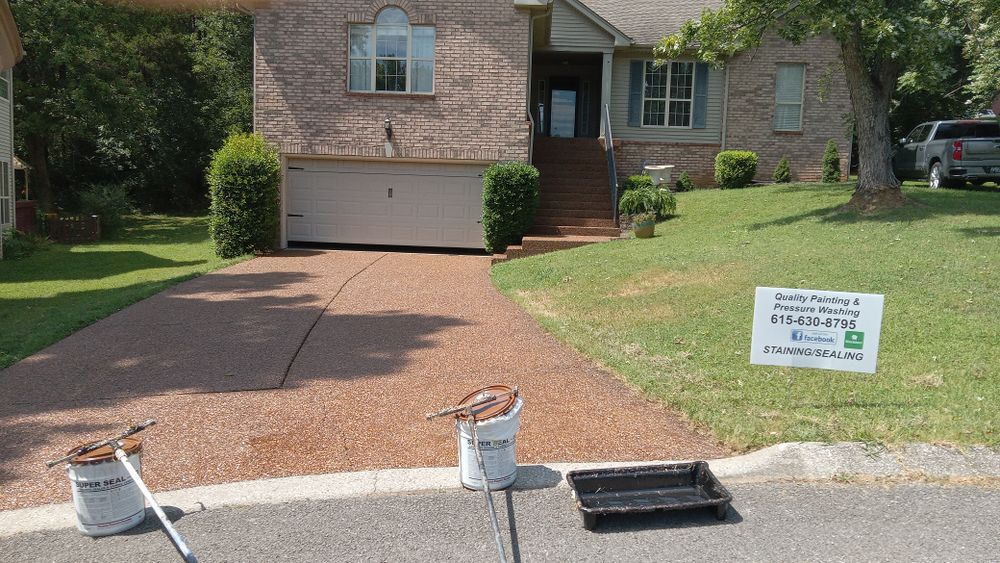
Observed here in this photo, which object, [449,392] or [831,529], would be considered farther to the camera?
[449,392]

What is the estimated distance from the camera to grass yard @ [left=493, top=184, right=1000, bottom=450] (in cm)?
607

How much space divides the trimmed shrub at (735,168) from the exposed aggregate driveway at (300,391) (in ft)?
36.9

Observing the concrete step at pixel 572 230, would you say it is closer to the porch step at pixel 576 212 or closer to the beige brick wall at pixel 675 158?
the porch step at pixel 576 212

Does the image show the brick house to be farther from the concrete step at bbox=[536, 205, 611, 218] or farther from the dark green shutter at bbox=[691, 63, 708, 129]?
the dark green shutter at bbox=[691, 63, 708, 129]

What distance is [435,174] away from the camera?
17.5m

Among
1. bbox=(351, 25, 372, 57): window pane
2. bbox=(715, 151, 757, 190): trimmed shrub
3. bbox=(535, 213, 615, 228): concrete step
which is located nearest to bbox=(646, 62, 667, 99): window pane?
bbox=(715, 151, 757, 190): trimmed shrub

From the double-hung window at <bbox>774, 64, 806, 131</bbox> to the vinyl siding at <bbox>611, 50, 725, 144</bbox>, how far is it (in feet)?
4.98

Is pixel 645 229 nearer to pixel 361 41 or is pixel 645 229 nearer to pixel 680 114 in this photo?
pixel 361 41

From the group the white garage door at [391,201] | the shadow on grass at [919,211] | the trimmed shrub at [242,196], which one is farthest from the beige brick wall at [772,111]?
the trimmed shrub at [242,196]

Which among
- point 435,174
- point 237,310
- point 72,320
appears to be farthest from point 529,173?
point 72,320

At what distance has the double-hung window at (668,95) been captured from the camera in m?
22.2

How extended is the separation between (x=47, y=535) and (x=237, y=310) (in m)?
6.36

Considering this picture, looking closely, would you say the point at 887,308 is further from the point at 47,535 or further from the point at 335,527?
the point at 47,535

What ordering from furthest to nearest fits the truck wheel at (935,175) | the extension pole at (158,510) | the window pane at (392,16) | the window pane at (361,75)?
1. the truck wheel at (935,175)
2. the window pane at (361,75)
3. the window pane at (392,16)
4. the extension pole at (158,510)
